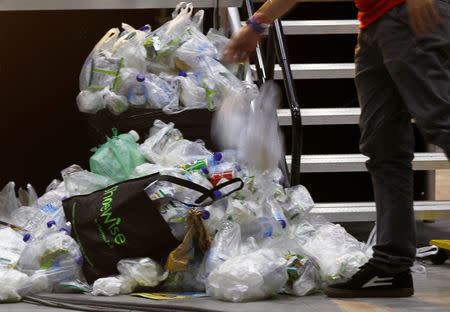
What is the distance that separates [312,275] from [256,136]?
0.59 metres

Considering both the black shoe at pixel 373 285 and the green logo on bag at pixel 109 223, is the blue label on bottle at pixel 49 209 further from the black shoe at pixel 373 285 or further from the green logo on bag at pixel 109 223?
the black shoe at pixel 373 285

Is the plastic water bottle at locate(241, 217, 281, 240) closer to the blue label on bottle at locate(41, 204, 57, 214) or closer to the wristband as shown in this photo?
the blue label on bottle at locate(41, 204, 57, 214)

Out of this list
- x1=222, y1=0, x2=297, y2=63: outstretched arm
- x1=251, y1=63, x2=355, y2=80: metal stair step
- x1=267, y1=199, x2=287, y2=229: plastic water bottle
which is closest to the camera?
x1=222, y1=0, x2=297, y2=63: outstretched arm

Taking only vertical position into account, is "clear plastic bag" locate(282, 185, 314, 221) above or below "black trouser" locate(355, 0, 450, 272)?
below

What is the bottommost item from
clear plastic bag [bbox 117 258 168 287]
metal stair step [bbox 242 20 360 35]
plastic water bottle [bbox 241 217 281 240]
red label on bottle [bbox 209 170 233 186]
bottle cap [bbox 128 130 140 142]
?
clear plastic bag [bbox 117 258 168 287]

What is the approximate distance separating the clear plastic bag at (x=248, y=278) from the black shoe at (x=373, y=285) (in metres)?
0.21

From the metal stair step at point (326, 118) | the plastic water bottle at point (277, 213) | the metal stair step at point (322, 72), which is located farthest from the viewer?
the metal stair step at point (322, 72)

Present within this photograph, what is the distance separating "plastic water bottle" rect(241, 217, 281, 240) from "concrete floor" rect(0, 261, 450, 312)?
0.33 m

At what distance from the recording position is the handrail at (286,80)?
11.2 ft

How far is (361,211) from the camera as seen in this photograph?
382cm

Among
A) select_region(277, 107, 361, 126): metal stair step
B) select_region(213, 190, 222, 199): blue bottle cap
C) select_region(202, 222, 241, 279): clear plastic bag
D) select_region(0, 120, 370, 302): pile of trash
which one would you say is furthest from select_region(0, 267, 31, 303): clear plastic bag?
select_region(277, 107, 361, 126): metal stair step

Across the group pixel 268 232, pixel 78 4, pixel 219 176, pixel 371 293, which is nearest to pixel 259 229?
pixel 268 232

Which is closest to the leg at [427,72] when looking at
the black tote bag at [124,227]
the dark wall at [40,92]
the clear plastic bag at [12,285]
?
the black tote bag at [124,227]

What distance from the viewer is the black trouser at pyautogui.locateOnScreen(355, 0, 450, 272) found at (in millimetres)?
2232
